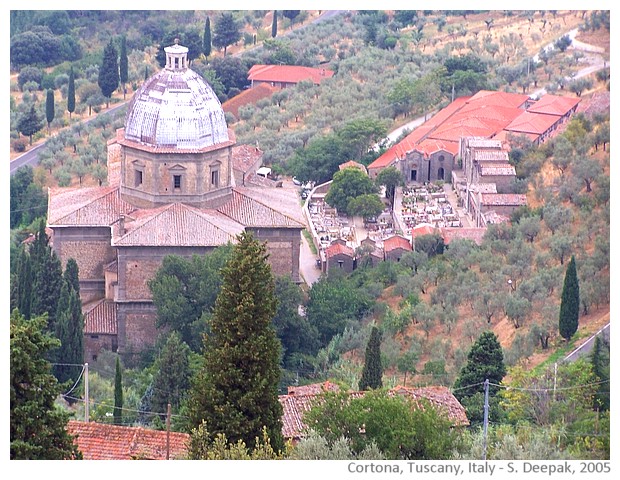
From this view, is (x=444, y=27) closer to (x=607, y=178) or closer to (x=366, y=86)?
(x=366, y=86)

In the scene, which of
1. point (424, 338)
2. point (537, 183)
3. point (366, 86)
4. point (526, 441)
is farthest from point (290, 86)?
point (526, 441)

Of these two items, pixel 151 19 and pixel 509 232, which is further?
pixel 151 19

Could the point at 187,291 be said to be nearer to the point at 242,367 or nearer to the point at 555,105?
the point at 242,367

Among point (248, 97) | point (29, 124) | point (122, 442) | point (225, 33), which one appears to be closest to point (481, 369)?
point (122, 442)

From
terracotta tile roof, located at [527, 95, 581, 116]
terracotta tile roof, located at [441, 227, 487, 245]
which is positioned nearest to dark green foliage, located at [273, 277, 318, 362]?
terracotta tile roof, located at [441, 227, 487, 245]

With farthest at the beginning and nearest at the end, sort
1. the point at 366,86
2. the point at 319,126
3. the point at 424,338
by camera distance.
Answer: the point at 366,86 < the point at 319,126 < the point at 424,338

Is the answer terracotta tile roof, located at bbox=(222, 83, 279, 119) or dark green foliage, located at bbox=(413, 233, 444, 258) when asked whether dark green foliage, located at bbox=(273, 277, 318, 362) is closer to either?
dark green foliage, located at bbox=(413, 233, 444, 258)
